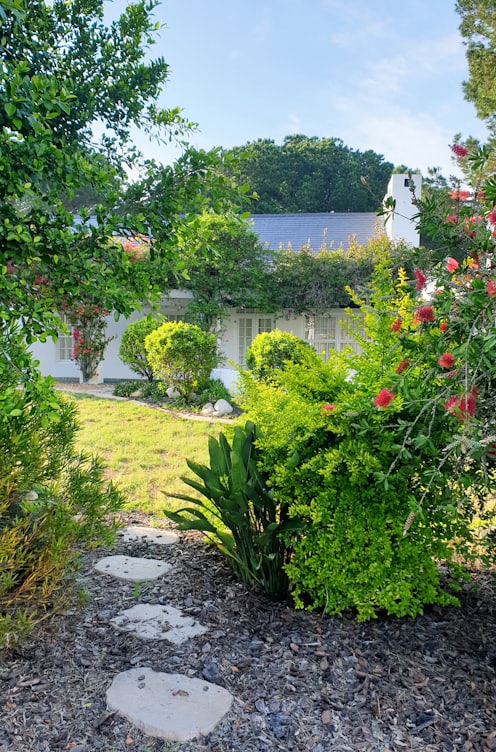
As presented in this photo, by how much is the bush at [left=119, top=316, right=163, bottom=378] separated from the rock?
291cm

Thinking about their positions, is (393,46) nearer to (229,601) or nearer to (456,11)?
A: (456,11)

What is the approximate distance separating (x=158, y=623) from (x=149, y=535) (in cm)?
129

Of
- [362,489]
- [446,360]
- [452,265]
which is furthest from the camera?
[362,489]

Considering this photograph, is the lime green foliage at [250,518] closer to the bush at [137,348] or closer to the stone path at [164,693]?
the stone path at [164,693]

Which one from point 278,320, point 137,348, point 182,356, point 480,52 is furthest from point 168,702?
point 278,320

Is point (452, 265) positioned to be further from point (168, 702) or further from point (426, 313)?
point (168, 702)

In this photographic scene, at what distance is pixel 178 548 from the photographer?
11.7 ft

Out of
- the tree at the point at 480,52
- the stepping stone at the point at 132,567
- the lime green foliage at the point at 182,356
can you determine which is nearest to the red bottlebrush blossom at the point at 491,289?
the stepping stone at the point at 132,567

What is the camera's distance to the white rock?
9.52m

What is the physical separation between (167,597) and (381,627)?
1.12m

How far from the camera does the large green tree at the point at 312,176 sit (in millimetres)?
31016

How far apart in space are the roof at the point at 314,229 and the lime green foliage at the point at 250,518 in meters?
14.7

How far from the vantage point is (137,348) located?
12.1 m

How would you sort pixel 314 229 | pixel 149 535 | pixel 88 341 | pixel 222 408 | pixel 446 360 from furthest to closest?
pixel 314 229 → pixel 88 341 → pixel 222 408 → pixel 149 535 → pixel 446 360
